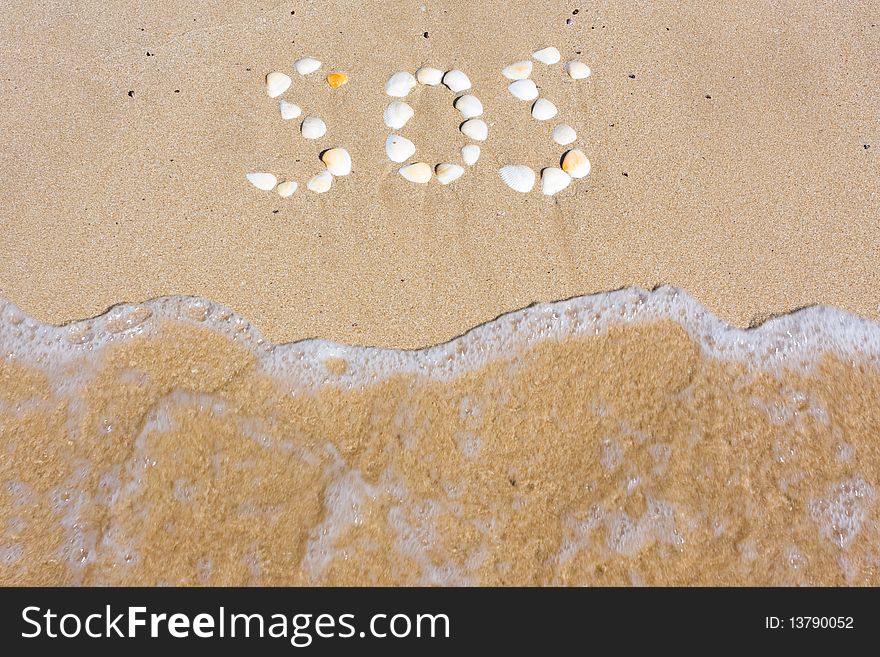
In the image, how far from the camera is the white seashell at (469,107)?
2633mm

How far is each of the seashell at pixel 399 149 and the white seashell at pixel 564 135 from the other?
2.06 ft

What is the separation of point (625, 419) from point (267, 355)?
140 cm

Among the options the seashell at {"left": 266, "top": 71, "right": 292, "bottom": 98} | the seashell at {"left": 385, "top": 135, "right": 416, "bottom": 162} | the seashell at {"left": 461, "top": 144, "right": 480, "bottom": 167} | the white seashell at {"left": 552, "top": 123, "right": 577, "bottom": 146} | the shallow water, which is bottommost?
the shallow water

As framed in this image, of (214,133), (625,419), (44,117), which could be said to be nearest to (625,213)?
(625,419)

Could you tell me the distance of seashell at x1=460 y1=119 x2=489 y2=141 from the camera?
2604mm

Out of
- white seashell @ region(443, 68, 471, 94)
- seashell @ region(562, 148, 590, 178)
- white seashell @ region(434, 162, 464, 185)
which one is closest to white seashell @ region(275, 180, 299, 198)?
white seashell @ region(434, 162, 464, 185)

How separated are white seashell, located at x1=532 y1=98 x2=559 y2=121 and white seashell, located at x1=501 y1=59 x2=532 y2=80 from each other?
0.17 metres

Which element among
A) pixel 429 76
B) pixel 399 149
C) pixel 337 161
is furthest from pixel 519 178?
pixel 337 161

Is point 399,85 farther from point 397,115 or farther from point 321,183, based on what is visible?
point 321,183

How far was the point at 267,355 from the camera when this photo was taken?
233 cm

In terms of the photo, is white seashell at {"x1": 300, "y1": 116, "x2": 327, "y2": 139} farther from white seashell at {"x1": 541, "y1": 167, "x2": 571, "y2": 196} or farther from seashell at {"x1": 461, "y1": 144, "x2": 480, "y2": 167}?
white seashell at {"x1": 541, "y1": 167, "x2": 571, "y2": 196}

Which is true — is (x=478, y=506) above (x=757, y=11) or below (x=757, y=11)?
below

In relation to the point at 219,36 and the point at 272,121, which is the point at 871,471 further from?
the point at 219,36
